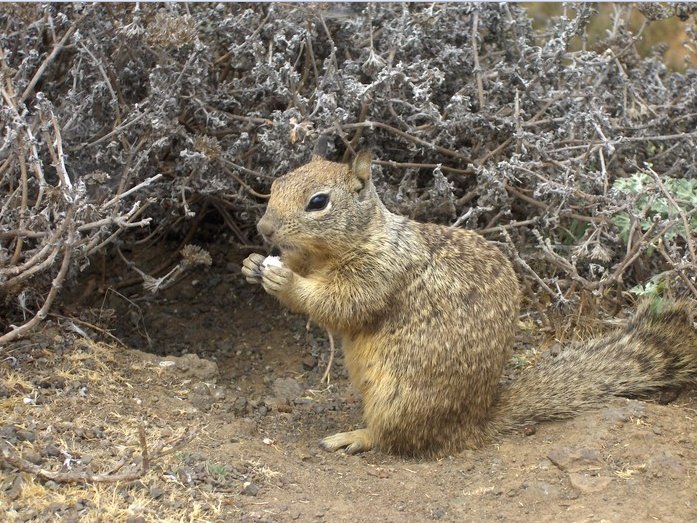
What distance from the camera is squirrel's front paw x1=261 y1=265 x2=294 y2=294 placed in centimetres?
500

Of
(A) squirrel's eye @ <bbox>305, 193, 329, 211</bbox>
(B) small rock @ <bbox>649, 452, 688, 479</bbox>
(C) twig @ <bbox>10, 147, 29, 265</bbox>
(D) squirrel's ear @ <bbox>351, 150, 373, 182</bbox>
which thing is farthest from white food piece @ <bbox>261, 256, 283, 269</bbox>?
(B) small rock @ <bbox>649, 452, 688, 479</bbox>

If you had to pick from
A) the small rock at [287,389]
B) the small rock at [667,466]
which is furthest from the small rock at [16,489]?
the small rock at [667,466]

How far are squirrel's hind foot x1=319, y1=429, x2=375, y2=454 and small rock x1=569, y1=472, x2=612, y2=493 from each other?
1.15m

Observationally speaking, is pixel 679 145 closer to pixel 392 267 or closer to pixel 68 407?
pixel 392 267

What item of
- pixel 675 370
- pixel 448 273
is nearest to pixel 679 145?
pixel 675 370

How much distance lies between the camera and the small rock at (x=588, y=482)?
4297 millimetres

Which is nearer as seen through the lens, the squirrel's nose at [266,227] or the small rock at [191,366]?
the squirrel's nose at [266,227]

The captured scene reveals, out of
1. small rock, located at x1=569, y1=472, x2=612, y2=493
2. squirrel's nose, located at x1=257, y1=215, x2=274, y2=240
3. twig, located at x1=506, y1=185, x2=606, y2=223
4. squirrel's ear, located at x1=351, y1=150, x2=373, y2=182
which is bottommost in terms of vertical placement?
small rock, located at x1=569, y1=472, x2=612, y2=493

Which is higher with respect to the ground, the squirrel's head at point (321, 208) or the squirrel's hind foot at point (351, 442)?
the squirrel's head at point (321, 208)

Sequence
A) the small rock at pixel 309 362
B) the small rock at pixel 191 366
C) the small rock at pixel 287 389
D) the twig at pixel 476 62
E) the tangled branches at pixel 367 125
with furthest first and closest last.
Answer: the small rock at pixel 309 362
the twig at pixel 476 62
the small rock at pixel 287 389
the small rock at pixel 191 366
the tangled branches at pixel 367 125

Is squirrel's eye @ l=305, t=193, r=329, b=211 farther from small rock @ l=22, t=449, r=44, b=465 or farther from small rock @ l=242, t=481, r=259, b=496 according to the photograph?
small rock @ l=22, t=449, r=44, b=465

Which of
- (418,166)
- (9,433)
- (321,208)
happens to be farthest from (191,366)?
(418,166)

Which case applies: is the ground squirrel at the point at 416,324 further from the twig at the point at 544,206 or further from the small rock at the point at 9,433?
the small rock at the point at 9,433

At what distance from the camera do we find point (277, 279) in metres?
5.00
